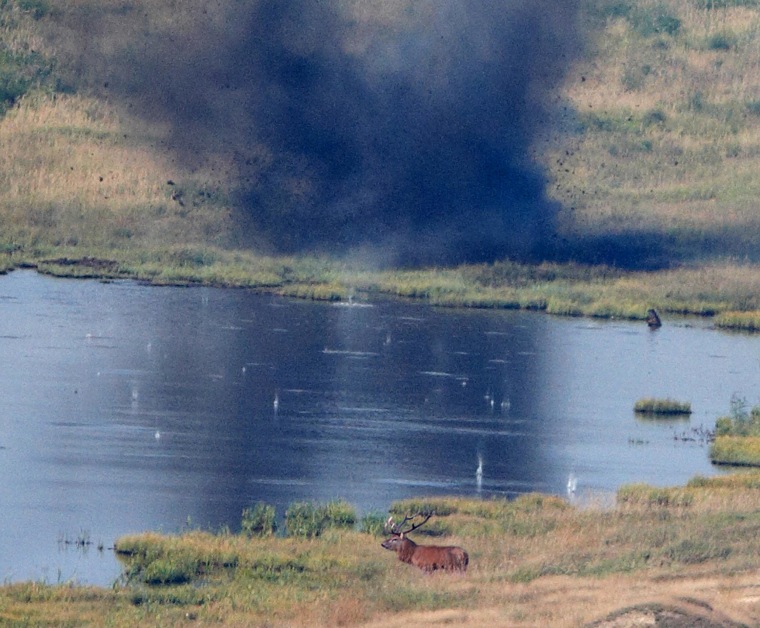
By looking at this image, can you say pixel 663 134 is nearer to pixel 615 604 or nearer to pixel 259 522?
pixel 259 522

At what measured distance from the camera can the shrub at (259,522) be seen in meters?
23.4

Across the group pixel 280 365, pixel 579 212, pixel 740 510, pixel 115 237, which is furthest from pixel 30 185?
pixel 740 510

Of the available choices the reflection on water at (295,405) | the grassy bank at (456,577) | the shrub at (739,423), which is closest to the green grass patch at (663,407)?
the reflection on water at (295,405)

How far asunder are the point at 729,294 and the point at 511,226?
10.1 m

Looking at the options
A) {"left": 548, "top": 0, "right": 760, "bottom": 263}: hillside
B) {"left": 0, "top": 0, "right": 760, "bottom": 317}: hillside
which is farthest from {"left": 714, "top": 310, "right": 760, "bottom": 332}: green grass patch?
{"left": 548, "top": 0, "right": 760, "bottom": 263}: hillside

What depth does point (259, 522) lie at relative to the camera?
78.1 feet

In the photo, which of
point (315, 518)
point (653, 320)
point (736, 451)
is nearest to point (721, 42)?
point (653, 320)

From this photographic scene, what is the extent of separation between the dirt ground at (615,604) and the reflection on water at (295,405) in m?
5.96

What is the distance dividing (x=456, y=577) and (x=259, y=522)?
18.2ft

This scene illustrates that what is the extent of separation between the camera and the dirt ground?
15523mm

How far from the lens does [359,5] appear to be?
7012 centimetres

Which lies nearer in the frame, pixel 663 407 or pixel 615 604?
pixel 615 604

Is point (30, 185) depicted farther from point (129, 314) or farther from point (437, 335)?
point (437, 335)

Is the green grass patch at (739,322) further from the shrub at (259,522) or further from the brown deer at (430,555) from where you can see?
the brown deer at (430,555)
